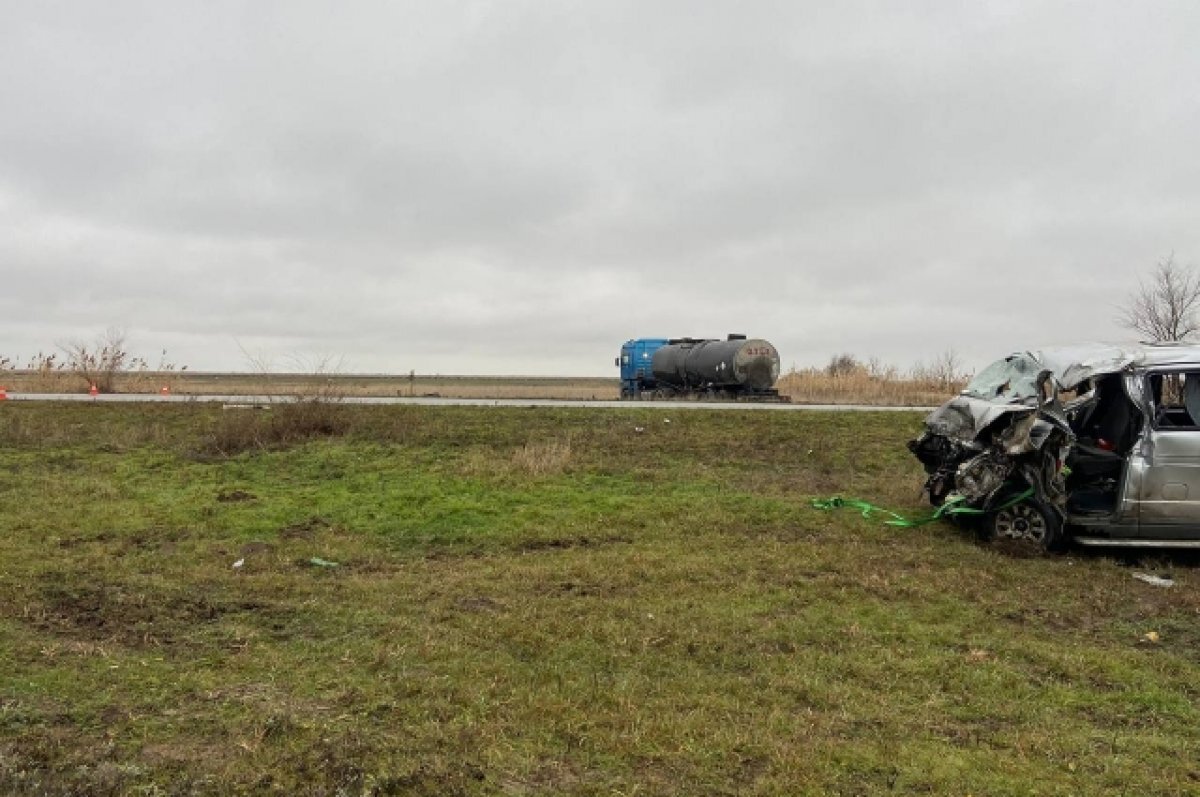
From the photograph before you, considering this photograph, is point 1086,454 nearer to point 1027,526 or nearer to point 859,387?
point 1027,526

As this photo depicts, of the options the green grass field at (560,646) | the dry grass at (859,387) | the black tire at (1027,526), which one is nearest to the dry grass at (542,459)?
the green grass field at (560,646)

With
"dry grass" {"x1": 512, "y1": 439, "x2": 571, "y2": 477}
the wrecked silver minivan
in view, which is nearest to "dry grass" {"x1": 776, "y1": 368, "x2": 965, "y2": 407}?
"dry grass" {"x1": 512, "y1": 439, "x2": 571, "y2": 477}

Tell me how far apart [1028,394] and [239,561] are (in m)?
8.64

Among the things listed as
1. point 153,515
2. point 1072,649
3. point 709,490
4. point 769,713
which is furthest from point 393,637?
point 709,490

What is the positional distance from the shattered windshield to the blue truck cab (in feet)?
89.5

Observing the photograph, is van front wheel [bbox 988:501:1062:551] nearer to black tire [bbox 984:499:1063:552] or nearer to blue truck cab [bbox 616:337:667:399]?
black tire [bbox 984:499:1063:552]

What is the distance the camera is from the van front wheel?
29.1 ft

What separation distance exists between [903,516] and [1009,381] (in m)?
2.21

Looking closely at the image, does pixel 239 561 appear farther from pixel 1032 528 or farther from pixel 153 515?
pixel 1032 528

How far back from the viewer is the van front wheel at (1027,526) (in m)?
8.88

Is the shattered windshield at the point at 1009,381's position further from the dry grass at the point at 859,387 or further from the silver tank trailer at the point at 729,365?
the silver tank trailer at the point at 729,365

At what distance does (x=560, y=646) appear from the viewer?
18.9ft

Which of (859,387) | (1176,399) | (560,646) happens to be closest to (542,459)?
(560,646)

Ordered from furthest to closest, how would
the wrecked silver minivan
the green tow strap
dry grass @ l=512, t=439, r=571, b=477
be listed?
1. dry grass @ l=512, t=439, r=571, b=477
2. the green tow strap
3. the wrecked silver minivan
